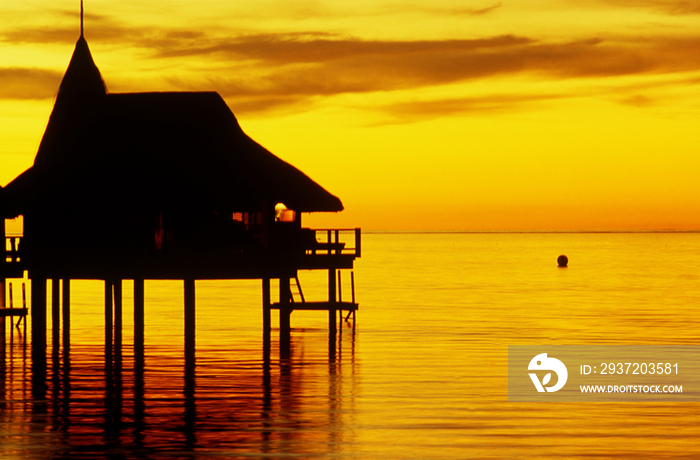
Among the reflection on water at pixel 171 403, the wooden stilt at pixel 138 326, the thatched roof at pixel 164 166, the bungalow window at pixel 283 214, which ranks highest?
the thatched roof at pixel 164 166

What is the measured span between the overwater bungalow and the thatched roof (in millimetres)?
31

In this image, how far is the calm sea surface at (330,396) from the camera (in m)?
16.2

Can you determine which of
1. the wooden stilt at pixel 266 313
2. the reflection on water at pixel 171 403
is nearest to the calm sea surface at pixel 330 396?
the reflection on water at pixel 171 403

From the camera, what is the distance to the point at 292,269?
27.3 m

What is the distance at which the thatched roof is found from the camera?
26750 millimetres

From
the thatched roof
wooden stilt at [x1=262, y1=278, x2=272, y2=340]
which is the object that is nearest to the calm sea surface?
wooden stilt at [x1=262, y1=278, x2=272, y2=340]

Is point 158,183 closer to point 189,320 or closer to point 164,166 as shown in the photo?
point 164,166

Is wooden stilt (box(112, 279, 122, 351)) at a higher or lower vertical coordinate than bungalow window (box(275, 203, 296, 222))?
lower

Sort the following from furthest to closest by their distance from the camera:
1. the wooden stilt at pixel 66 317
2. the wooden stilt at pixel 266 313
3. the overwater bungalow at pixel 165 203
→ the wooden stilt at pixel 66 317
the wooden stilt at pixel 266 313
the overwater bungalow at pixel 165 203

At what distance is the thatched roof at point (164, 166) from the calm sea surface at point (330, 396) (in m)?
4.39

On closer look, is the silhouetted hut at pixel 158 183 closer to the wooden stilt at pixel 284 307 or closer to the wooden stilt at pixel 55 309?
the wooden stilt at pixel 284 307

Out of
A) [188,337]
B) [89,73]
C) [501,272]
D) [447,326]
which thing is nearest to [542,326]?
[447,326]

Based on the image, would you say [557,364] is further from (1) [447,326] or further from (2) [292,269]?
(1) [447,326]

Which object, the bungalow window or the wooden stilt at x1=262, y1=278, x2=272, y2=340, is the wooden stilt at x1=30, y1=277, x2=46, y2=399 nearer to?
the wooden stilt at x1=262, y1=278, x2=272, y2=340
